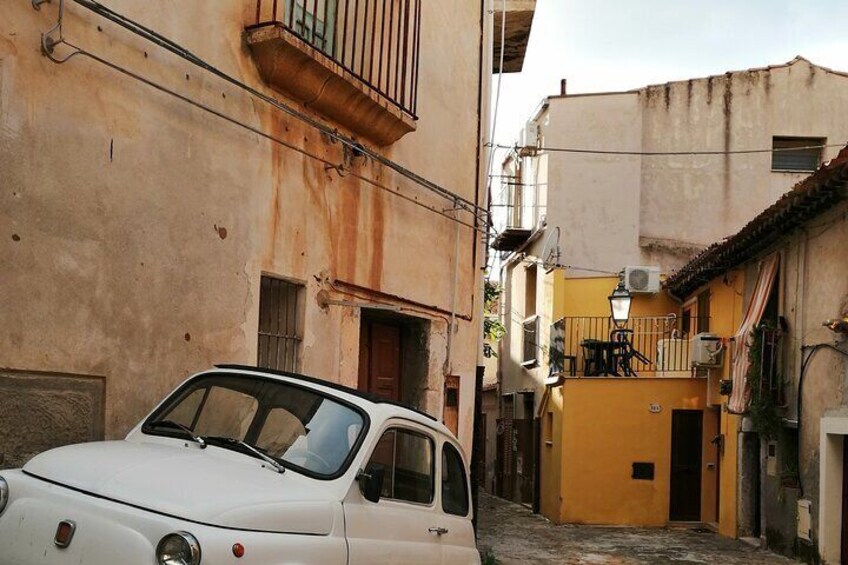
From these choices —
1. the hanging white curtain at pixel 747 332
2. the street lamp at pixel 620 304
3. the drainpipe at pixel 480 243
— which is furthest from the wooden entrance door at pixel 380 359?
the street lamp at pixel 620 304

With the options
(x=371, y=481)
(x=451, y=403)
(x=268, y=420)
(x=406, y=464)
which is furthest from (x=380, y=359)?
(x=371, y=481)

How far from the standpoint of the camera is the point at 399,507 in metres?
5.76

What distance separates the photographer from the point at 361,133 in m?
9.70

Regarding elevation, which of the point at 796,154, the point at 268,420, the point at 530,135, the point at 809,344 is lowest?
the point at 268,420

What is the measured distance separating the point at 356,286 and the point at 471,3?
4612mm

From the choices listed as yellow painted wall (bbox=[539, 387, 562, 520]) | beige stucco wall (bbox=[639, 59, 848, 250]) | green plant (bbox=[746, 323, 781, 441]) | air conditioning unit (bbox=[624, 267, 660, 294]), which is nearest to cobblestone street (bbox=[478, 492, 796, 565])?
yellow painted wall (bbox=[539, 387, 562, 520])

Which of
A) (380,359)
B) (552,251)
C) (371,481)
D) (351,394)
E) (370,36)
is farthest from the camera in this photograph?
(552,251)

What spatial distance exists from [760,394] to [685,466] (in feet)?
20.7

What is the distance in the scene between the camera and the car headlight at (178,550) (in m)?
4.14

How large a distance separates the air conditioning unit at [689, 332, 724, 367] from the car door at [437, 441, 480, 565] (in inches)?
509

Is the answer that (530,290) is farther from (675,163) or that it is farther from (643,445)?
(643,445)

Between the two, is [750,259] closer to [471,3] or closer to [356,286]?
[471,3]

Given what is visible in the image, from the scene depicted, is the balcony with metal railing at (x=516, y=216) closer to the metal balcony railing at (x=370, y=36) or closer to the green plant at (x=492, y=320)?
the green plant at (x=492, y=320)

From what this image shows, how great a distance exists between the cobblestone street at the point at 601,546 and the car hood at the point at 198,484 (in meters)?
7.34
